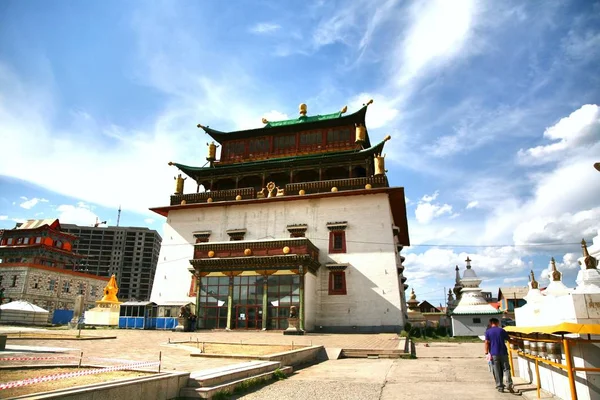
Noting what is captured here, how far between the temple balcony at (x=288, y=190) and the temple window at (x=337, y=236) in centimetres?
288

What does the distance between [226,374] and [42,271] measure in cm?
5283

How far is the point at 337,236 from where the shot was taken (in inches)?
1152

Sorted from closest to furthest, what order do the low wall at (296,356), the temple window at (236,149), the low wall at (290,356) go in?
the low wall at (290,356)
the low wall at (296,356)
the temple window at (236,149)

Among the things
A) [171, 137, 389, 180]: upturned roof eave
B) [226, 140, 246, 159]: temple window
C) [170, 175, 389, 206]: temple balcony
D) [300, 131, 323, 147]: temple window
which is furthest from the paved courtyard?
[226, 140, 246, 159]: temple window

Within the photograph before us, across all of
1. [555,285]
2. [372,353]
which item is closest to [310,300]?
[372,353]

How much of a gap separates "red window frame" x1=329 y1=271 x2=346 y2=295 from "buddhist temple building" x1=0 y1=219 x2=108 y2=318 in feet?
126

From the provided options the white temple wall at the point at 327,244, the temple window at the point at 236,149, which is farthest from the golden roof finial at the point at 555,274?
the temple window at the point at 236,149

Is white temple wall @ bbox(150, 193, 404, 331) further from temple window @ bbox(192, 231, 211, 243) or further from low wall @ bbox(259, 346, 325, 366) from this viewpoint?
low wall @ bbox(259, 346, 325, 366)

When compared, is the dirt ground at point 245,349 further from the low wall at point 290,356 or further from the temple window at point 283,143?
the temple window at point 283,143

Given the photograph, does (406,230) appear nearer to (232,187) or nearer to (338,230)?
(338,230)

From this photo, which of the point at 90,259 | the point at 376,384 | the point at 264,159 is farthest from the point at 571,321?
the point at 90,259

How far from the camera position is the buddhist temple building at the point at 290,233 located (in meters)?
25.4

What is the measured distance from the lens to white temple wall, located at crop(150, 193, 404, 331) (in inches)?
1055

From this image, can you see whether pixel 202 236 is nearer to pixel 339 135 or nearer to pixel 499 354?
pixel 339 135
